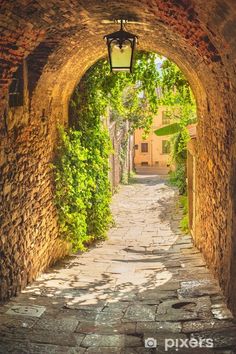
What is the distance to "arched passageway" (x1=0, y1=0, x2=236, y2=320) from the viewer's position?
15.5ft

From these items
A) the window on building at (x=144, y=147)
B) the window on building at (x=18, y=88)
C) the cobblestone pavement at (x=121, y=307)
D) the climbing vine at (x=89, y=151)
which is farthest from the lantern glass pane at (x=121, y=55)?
the window on building at (x=144, y=147)

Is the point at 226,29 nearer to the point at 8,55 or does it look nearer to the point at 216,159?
the point at 8,55

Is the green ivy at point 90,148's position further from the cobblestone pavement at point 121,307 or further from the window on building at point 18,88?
the window on building at point 18,88

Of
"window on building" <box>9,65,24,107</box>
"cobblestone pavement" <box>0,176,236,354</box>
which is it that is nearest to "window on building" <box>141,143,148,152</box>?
"cobblestone pavement" <box>0,176,236,354</box>

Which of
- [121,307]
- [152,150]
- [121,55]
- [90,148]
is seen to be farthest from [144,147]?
[121,307]

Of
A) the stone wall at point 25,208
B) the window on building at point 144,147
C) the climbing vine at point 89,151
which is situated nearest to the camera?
the stone wall at point 25,208

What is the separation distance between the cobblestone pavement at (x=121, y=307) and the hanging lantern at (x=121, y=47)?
3109 mm

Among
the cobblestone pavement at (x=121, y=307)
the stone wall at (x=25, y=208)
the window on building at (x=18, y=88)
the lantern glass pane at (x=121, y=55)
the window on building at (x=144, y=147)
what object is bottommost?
the cobblestone pavement at (x=121, y=307)

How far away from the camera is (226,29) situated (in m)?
3.73

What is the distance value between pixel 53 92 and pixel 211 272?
12.8 feet

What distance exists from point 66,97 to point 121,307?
4.48 metres

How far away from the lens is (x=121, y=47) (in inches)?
231

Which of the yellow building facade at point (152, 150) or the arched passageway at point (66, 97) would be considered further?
the yellow building facade at point (152, 150)

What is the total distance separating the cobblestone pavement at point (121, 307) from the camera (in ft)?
15.3
